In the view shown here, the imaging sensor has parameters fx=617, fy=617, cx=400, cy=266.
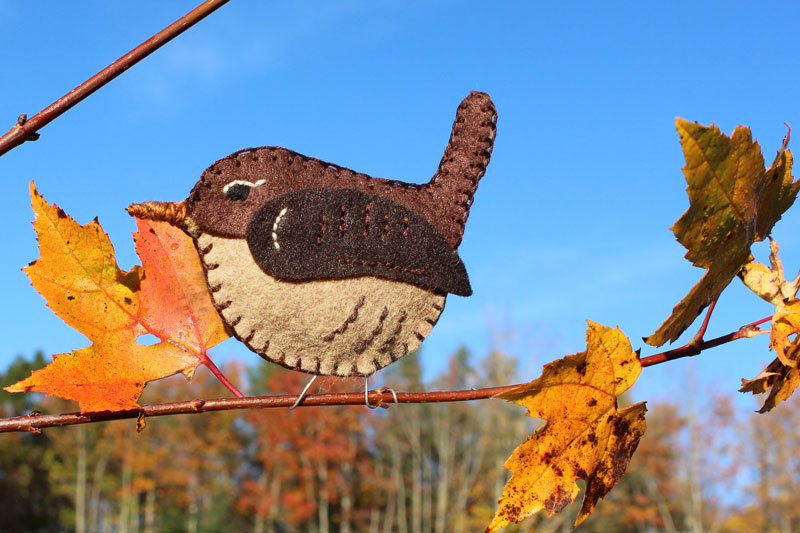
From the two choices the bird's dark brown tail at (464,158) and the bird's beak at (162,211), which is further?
the bird's dark brown tail at (464,158)

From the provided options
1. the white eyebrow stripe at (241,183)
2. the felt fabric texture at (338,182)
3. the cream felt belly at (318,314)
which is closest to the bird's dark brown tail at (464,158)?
the felt fabric texture at (338,182)

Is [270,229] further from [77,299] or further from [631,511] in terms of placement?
[631,511]

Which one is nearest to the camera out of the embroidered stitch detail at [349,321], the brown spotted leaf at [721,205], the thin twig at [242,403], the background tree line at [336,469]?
the brown spotted leaf at [721,205]

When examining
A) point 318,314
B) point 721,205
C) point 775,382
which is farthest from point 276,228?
point 775,382

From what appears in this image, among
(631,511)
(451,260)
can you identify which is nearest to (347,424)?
(631,511)

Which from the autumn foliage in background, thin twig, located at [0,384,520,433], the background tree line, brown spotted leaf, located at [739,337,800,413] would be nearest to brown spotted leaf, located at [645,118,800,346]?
the autumn foliage in background

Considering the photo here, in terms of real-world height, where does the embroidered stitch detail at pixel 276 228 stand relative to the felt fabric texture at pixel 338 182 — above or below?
below

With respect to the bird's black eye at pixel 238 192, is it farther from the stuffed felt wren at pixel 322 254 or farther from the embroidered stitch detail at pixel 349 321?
the embroidered stitch detail at pixel 349 321

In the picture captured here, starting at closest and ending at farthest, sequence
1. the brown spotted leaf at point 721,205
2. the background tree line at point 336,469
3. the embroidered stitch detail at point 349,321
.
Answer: the brown spotted leaf at point 721,205
the embroidered stitch detail at point 349,321
the background tree line at point 336,469
